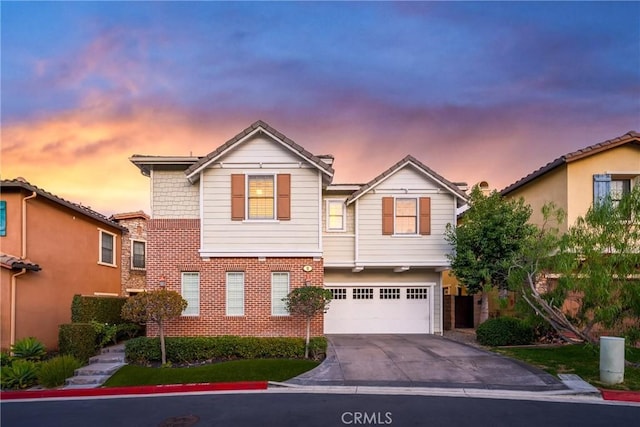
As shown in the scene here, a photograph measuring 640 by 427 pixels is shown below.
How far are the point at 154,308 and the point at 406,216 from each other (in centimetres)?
1064

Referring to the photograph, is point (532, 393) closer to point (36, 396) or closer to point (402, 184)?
point (402, 184)

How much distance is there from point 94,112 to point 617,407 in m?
19.3

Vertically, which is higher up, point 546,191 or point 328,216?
point 546,191

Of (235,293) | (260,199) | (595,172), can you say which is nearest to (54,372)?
(235,293)

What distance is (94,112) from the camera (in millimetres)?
18734

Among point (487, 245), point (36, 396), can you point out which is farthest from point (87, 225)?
point (487, 245)

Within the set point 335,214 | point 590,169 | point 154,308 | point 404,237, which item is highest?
point 590,169

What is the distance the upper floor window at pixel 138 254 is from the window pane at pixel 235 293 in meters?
12.3

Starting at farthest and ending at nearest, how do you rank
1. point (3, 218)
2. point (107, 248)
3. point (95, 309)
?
point (107, 248) < point (95, 309) < point (3, 218)

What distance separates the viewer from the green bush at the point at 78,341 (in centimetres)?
1531

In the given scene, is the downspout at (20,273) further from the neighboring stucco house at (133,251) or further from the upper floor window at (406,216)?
the upper floor window at (406,216)

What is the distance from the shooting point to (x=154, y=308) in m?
15.1

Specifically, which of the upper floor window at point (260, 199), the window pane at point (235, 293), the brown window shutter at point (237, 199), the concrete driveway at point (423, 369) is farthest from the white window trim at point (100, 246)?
the concrete driveway at point (423, 369)

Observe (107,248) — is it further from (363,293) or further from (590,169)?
(590,169)
